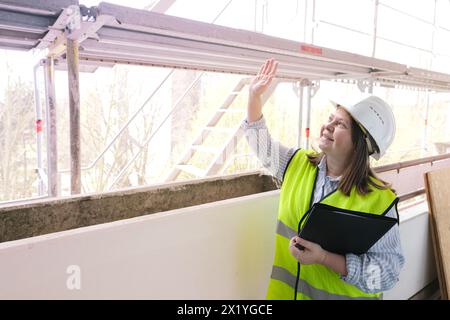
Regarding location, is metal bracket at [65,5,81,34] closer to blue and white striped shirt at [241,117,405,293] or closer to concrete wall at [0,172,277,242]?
concrete wall at [0,172,277,242]

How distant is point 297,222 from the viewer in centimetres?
95

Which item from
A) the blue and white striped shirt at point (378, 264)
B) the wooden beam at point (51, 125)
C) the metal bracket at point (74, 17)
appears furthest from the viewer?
the wooden beam at point (51, 125)

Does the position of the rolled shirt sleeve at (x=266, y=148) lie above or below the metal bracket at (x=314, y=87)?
below

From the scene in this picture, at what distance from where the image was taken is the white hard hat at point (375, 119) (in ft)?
2.80

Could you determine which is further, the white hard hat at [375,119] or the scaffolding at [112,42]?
the scaffolding at [112,42]

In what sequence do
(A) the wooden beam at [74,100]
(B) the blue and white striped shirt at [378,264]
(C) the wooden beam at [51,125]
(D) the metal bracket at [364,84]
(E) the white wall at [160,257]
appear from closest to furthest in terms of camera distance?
(E) the white wall at [160,257] < (B) the blue and white striped shirt at [378,264] < (A) the wooden beam at [74,100] < (C) the wooden beam at [51,125] < (D) the metal bracket at [364,84]

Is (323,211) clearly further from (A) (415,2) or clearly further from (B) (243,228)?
(A) (415,2)

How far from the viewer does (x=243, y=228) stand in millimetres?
1043

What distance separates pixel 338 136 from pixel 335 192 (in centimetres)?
16

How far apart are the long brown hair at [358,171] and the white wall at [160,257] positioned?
0.31 m

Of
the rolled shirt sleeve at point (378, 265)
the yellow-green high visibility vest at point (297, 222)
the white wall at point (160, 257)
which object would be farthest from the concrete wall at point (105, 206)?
the rolled shirt sleeve at point (378, 265)

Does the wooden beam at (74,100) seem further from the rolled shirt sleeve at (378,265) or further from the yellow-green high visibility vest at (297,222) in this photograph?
the rolled shirt sleeve at (378,265)

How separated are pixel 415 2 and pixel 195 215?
485 cm

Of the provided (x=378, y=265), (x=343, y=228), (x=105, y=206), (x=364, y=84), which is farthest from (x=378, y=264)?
(x=364, y=84)
